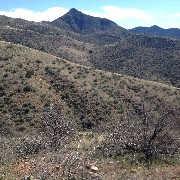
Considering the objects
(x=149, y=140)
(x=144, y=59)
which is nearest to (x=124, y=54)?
(x=144, y=59)

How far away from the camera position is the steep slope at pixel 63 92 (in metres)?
49.9

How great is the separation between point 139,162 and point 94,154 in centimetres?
202

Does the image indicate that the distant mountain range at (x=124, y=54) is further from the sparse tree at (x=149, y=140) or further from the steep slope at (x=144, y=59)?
the sparse tree at (x=149, y=140)

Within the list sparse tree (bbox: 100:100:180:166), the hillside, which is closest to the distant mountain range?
the hillside

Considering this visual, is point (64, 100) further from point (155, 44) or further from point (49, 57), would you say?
point (155, 44)

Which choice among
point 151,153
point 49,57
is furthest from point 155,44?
point 151,153

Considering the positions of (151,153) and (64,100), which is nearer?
(151,153)

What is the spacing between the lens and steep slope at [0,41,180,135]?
49.9m

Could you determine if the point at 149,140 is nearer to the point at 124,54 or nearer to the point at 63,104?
the point at 63,104

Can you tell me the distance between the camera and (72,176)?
11180mm

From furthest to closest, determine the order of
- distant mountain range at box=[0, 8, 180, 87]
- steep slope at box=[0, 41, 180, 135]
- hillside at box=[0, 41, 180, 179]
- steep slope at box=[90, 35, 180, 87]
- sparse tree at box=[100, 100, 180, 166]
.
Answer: distant mountain range at box=[0, 8, 180, 87]
steep slope at box=[90, 35, 180, 87]
steep slope at box=[0, 41, 180, 135]
hillside at box=[0, 41, 180, 179]
sparse tree at box=[100, 100, 180, 166]

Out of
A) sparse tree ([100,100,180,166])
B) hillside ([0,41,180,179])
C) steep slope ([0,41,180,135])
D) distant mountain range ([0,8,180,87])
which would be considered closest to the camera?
sparse tree ([100,100,180,166])

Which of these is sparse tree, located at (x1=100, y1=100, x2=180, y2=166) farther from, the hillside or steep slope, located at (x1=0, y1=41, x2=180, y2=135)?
steep slope, located at (x1=0, y1=41, x2=180, y2=135)

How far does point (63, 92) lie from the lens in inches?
2320
